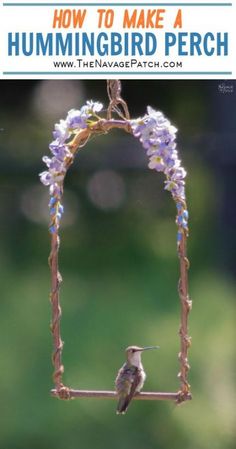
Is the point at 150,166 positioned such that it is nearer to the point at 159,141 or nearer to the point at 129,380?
the point at 159,141

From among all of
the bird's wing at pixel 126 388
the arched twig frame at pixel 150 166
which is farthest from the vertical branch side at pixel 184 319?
the bird's wing at pixel 126 388

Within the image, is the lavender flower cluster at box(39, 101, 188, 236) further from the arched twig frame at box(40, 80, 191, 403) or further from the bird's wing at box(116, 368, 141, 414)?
the bird's wing at box(116, 368, 141, 414)

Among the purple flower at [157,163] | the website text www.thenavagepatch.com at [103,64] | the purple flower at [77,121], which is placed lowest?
the purple flower at [157,163]

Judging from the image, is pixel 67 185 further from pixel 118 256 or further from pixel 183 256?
pixel 183 256

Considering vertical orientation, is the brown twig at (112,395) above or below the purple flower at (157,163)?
below

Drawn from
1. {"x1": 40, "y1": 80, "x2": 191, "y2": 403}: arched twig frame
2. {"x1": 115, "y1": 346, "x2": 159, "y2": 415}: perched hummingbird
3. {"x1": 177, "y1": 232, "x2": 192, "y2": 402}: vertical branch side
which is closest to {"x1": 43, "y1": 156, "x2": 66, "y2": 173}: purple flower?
{"x1": 40, "y1": 80, "x2": 191, "y2": 403}: arched twig frame

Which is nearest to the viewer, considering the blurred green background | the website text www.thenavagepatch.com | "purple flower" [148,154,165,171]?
"purple flower" [148,154,165,171]

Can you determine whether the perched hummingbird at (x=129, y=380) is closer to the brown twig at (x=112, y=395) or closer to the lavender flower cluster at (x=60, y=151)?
the brown twig at (x=112, y=395)
